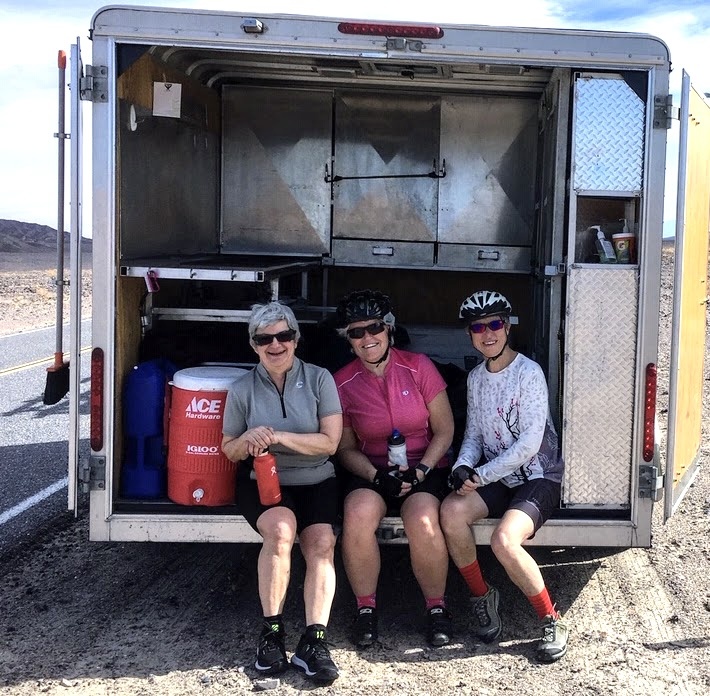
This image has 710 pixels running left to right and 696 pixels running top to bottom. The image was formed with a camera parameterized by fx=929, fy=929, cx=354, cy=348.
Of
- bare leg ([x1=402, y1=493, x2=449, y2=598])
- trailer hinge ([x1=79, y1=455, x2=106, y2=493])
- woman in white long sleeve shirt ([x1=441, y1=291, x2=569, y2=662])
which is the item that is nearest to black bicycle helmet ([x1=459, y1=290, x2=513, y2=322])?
woman in white long sleeve shirt ([x1=441, y1=291, x2=569, y2=662])

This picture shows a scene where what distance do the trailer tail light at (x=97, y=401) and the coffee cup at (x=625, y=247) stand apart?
2.32 meters

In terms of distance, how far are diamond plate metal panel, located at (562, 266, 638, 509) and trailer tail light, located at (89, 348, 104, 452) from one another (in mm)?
2042

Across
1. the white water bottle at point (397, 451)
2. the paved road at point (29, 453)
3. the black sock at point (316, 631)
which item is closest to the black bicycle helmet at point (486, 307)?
the white water bottle at point (397, 451)

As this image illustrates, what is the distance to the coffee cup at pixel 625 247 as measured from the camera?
4105 millimetres

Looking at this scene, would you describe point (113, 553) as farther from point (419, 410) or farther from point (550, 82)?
point (550, 82)

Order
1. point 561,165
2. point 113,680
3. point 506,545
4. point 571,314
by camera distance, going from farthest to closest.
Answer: point 561,165
point 571,314
point 506,545
point 113,680

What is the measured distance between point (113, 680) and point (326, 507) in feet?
3.58

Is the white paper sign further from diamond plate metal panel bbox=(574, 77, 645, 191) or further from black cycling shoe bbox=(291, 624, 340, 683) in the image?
black cycling shoe bbox=(291, 624, 340, 683)

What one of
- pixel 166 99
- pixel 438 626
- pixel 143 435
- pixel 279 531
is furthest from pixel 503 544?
pixel 166 99

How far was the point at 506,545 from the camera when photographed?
3.82m

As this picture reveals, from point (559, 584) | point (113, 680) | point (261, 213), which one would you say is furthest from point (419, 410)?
point (261, 213)

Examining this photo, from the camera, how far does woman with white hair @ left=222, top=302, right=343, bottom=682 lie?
12.5ft

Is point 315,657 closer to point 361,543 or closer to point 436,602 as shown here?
point 361,543

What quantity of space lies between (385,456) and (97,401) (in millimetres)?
1307
